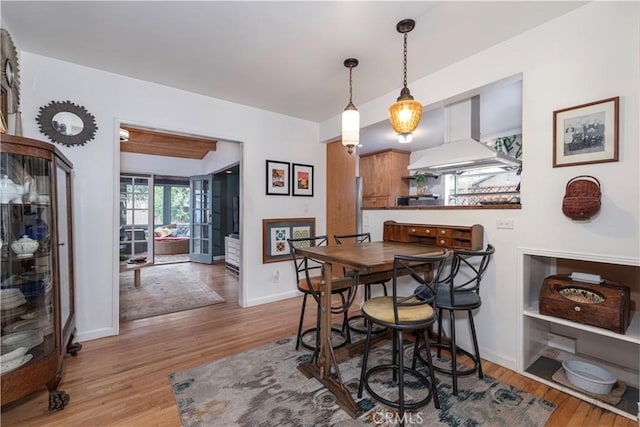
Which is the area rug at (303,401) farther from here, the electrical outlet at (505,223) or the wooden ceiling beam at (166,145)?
the wooden ceiling beam at (166,145)

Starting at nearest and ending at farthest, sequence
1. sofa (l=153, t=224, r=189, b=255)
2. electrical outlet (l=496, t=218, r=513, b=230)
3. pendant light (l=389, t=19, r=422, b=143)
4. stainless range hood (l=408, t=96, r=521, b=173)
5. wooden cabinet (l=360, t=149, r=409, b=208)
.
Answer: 1. pendant light (l=389, t=19, r=422, b=143)
2. electrical outlet (l=496, t=218, r=513, b=230)
3. stainless range hood (l=408, t=96, r=521, b=173)
4. wooden cabinet (l=360, t=149, r=409, b=208)
5. sofa (l=153, t=224, r=189, b=255)

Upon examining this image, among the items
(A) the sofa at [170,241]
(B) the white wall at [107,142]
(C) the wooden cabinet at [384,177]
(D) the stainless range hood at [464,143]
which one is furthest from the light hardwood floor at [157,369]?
(A) the sofa at [170,241]

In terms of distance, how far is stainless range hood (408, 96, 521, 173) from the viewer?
266 centimetres

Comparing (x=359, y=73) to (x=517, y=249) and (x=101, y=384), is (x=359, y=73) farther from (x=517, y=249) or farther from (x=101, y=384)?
(x=101, y=384)

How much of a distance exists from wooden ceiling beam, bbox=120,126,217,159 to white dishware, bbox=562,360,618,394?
5.65 m

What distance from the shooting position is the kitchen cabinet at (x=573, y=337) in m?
1.78

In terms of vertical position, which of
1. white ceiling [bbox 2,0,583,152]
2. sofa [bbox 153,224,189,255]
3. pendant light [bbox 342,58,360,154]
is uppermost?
white ceiling [bbox 2,0,583,152]

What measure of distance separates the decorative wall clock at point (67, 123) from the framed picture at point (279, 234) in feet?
6.67

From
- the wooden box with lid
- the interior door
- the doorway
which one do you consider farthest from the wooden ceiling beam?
the wooden box with lid

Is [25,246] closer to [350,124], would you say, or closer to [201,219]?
[350,124]

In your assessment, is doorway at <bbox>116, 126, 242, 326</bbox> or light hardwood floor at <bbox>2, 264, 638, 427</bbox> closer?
light hardwood floor at <bbox>2, 264, 638, 427</bbox>

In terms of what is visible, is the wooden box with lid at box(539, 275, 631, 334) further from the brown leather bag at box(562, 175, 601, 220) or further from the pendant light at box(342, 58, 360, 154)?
the pendant light at box(342, 58, 360, 154)

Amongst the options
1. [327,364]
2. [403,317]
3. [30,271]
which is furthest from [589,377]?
[30,271]

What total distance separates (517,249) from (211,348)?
2667 mm
